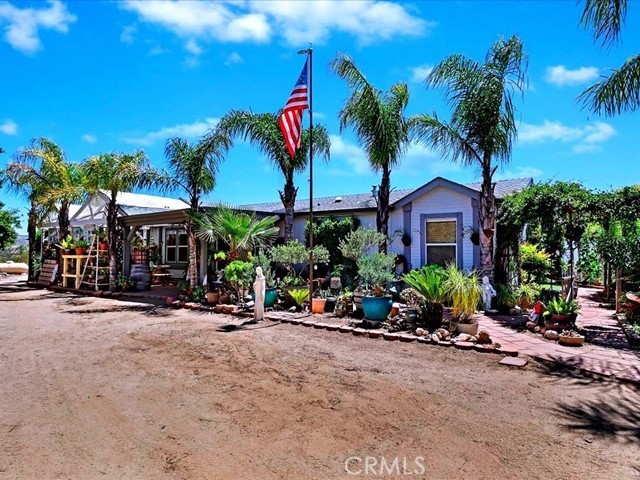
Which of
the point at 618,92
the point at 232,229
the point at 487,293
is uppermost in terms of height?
the point at 618,92

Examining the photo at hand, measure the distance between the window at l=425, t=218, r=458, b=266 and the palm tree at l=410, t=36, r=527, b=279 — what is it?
1985 millimetres

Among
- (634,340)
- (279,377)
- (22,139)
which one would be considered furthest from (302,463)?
(22,139)

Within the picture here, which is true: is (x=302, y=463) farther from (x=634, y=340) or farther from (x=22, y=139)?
(x=22, y=139)

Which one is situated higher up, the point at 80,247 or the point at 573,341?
the point at 80,247

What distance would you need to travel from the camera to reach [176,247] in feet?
61.2

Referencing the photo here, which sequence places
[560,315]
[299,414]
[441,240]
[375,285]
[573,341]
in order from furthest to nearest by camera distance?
[441,240]
[375,285]
[560,315]
[573,341]
[299,414]

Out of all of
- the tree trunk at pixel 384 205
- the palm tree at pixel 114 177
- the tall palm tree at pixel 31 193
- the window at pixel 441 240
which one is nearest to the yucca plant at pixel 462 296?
the tree trunk at pixel 384 205

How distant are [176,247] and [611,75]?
1720cm

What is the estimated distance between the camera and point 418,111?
10961 mm

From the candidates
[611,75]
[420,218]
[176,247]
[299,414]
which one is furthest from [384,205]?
[176,247]

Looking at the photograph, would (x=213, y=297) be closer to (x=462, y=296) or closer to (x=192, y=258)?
(x=192, y=258)

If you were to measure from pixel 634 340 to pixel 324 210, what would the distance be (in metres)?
10.3

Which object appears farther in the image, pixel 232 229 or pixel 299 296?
pixel 232 229

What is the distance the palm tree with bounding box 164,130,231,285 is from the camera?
495 inches
